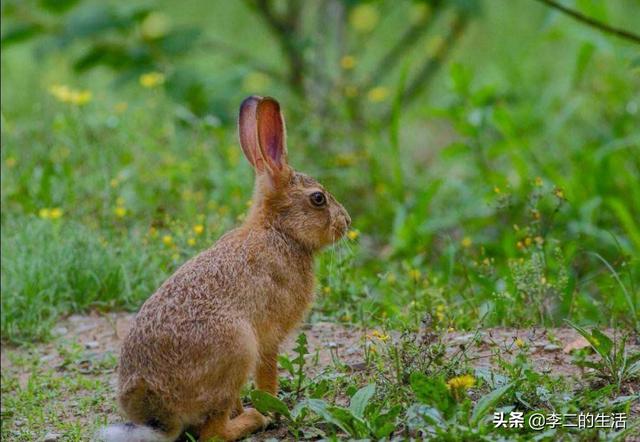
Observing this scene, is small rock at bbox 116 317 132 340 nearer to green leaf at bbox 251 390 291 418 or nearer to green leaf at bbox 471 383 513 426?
green leaf at bbox 251 390 291 418

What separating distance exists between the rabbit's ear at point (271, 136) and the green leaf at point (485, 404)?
1.33m

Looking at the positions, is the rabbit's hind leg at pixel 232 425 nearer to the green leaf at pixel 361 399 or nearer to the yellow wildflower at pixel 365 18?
the green leaf at pixel 361 399

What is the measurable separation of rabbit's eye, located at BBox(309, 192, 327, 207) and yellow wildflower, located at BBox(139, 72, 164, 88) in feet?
10.9

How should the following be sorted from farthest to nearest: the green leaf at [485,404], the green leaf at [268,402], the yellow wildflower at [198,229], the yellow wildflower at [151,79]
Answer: the yellow wildflower at [151,79]
the yellow wildflower at [198,229]
the green leaf at [268,402]
the green leaf at [485,404]

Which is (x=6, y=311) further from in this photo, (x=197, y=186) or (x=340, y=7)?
(x=340, y=7)

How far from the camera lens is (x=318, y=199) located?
4.79m

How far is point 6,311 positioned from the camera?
18.9ft

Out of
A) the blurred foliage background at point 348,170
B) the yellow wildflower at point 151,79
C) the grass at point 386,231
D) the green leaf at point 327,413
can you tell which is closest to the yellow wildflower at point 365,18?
the blurred foliage background at point 348,170

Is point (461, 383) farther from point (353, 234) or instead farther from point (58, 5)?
point (58, 5)

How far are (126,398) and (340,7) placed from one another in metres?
5.37

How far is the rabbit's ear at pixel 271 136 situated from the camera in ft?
15.5

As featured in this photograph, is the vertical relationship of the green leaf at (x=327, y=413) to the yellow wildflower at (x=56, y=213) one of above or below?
below

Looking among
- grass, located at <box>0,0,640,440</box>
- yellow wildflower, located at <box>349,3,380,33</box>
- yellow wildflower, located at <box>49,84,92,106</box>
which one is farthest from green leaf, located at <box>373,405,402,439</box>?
yellow wildflower, located at <box>349,3,380,33</box>

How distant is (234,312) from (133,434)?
22.1 inches
